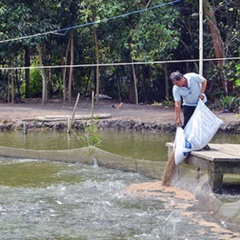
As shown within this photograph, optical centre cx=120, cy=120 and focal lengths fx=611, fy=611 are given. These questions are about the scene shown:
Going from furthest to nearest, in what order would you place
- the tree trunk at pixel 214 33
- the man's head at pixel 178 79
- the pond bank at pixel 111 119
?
the tree trunk at pixel 214 33 → the pond bank at pixel 111 119 → the man's head at pixel 178 79

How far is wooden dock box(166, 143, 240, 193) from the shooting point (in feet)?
26.5

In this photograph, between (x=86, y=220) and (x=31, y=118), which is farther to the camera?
(x=31, y=118)

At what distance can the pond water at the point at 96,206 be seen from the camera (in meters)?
6.76

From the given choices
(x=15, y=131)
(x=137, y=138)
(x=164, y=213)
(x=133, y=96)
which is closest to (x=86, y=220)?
(x=164, y=213)

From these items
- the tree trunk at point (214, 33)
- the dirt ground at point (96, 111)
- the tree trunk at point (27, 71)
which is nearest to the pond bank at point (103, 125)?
the dirt ground at point (96, 111)

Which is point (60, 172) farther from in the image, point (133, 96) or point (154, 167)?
point (133, 96)

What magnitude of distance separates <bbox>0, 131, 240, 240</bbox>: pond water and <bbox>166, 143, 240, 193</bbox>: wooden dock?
191mm

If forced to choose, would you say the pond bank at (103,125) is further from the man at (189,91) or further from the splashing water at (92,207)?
the man at (189,91)

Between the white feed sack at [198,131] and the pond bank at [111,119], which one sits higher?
the white feed sack at [198,131]

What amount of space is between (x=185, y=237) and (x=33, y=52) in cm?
1797

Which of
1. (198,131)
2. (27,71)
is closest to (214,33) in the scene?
(27,71)

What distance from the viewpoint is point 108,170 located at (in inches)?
412

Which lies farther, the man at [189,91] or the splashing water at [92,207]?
the man at [189,91]

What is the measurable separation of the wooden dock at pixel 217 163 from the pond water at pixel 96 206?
0.63 feet
